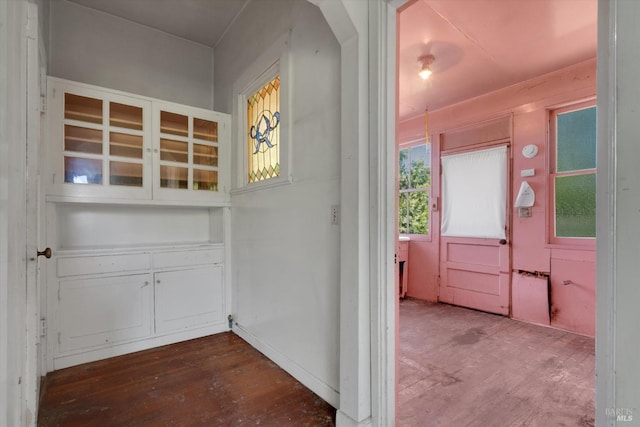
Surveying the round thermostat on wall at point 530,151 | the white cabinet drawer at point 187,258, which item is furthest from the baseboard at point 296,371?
the round thermostat on wall at point 530,151

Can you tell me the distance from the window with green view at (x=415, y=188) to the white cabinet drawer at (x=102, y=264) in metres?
3.50

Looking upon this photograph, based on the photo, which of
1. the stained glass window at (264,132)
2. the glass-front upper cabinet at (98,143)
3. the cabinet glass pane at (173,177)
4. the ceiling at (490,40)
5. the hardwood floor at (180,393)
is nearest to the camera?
the hardwood floor at (180,393)

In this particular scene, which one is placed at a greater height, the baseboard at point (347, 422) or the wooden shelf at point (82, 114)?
the wooden shelf at point (82, 114)

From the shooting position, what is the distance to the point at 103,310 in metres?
2.45

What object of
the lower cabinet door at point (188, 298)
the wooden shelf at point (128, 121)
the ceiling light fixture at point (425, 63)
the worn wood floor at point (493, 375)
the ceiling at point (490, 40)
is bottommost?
the worn wood floor at point (493, 375)

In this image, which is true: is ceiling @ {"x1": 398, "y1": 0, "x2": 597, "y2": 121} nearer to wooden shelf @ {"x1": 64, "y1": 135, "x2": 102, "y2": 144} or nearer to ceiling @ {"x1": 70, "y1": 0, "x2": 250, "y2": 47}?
ceiling @ {"x1": 70, "y1": 0, "x2": 250, "y2": 47}

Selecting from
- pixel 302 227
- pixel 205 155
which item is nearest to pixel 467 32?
pixel 302 227

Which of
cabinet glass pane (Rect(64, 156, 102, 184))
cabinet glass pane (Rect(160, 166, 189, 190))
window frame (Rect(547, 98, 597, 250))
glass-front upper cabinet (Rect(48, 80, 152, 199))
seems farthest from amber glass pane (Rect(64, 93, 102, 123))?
window frame (Rect(547, 98, 597, 250))

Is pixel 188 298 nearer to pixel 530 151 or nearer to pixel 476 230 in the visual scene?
pixel 476 230

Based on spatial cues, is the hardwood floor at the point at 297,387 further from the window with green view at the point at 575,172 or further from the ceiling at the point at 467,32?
the ceiling at the point at 467,32

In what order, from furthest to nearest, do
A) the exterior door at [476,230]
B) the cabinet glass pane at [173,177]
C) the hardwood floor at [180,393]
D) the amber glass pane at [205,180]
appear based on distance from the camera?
the exterior door at [476,230] → the amber glass pane at [205,180] → the cabinet glass pane at [173,177] → the hardwood floor at [180,393]

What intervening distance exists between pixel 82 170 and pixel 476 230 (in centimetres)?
414

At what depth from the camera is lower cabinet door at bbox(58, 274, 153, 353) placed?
7.57 ft

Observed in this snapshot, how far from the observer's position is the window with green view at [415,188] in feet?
14.5
